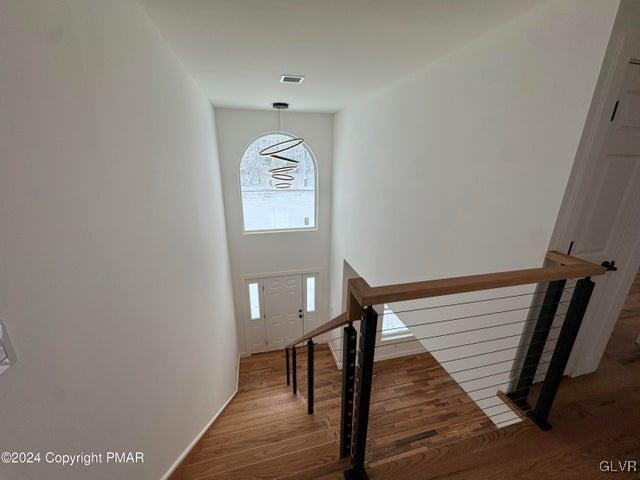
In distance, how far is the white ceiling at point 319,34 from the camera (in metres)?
1.59

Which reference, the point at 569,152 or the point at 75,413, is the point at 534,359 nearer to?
the point at 569,152

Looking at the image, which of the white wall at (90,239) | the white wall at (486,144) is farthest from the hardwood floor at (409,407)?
the white wall at (90,239)

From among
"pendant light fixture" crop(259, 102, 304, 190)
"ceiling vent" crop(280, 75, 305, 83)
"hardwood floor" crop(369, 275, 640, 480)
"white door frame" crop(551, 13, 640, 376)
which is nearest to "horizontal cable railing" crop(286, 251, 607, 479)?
"hardwood floor" crop(369, 275, 640, 480)

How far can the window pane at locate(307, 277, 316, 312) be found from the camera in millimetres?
6074

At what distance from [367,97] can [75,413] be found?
3.95 metres

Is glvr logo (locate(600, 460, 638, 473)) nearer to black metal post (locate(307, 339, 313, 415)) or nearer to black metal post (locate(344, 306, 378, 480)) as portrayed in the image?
black metal post (locate(344, 306, 378, 480))

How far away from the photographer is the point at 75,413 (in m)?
0.99

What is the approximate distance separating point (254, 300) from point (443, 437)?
13.8 ft

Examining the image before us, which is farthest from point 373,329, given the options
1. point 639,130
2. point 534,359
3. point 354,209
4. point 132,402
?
point 354,209

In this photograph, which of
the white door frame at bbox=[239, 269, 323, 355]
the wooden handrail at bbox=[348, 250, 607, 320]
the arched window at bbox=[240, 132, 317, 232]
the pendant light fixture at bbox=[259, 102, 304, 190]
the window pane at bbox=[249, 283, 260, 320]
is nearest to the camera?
the wooden handrail at bbox=[348, 250, 607, 320]

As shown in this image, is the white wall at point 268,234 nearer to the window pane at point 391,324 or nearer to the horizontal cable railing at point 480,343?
the window pane at point 391,324

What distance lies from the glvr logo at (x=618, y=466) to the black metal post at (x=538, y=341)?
40 cm

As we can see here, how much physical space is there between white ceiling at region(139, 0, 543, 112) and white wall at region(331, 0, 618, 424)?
0.62 feet

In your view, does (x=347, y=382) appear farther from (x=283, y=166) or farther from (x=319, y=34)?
(x=283, y=166)
